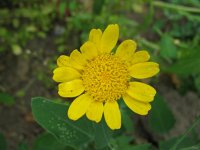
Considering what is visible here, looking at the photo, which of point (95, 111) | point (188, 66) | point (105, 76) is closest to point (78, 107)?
point (95, 111)

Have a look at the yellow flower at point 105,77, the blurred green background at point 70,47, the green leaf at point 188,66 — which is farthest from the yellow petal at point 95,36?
the blurred green background at point 70,47

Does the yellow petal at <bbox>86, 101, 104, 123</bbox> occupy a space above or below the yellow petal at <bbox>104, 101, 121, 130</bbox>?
above

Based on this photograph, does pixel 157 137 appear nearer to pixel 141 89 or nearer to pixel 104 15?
pixel 104 15

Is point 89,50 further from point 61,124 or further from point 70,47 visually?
point 70,47

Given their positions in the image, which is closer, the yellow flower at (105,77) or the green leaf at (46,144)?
the yellow flower at (105,77)

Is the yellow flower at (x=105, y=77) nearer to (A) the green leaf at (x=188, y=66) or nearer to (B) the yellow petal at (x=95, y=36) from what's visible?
(B) the yellow petal at (x=95, y=36)

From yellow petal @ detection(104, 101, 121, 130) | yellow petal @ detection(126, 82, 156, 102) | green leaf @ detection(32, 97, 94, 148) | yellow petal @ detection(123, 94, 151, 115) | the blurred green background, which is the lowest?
the blurred green background

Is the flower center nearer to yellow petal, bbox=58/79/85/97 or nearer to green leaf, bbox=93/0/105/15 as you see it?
yellow petal, bbox=58/79/85/97

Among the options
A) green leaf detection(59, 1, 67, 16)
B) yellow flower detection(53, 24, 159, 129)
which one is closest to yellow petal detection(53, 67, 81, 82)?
yellow flower detection(53, 24, 159, 129)

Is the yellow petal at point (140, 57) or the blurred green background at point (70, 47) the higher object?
the yellow petal at point (140, 57)
